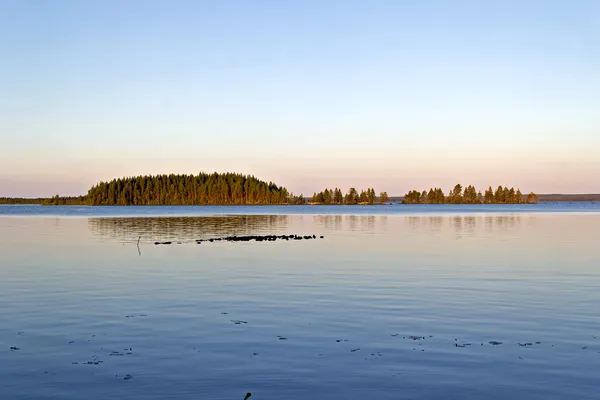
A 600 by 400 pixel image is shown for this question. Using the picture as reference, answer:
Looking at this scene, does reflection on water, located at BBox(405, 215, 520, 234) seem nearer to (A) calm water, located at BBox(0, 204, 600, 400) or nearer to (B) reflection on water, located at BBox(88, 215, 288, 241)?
(B) reflection on water, located at BBox(88, 215, 288, 241)

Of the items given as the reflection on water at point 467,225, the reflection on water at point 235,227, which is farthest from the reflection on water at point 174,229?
the reflection on water at point 467,225

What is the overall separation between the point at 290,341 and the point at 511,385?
21.3 feet

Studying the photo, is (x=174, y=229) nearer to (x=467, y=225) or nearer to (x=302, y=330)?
(x=467, y=225)

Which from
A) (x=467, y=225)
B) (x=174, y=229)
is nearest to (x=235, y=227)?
(x=174, y=229)

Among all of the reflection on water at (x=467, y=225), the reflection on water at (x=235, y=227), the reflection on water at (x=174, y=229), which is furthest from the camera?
the reflection on water at (x=467, y=225)

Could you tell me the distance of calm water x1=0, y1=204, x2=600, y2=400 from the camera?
14.5 metres

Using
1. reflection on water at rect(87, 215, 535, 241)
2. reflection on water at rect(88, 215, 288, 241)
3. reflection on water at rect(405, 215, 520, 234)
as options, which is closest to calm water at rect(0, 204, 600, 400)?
reflection on water at rect(88, 215, 288, 241)

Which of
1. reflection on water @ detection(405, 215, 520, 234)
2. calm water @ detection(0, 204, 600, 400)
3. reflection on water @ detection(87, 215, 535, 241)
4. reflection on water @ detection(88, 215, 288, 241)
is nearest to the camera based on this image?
calm water @ detection(0, 204, 600, 400)

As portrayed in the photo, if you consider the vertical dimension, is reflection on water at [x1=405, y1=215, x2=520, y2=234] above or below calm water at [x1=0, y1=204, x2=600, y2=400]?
above

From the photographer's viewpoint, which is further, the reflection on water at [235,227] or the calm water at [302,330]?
the reflection on water at [235,227]

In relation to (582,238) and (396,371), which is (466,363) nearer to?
(396,371)

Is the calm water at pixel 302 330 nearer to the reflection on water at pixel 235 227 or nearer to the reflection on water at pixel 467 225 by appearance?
the reflection on water at pixel 235 227

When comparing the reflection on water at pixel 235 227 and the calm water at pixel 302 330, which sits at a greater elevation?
the reflection on water at pixel 235 227

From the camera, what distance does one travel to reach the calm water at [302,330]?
570 inches
